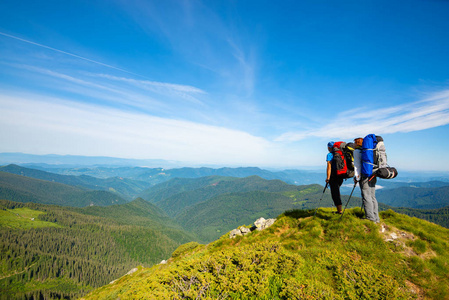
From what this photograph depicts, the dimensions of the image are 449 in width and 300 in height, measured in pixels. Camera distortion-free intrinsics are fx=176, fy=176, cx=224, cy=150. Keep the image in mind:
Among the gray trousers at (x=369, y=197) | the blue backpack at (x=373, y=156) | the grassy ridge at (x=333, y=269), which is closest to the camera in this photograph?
the grassy ridge at (x=333, y=269)

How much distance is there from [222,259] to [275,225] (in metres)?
9.02

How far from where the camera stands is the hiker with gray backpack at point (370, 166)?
35.8 feet

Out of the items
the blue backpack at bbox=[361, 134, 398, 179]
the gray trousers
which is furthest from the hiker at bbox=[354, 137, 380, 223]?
the blue backpack at bbox=[361, 134, 398, 179]

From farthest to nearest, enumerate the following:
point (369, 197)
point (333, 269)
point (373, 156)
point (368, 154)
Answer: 1. point (369, 197)
2. point (373, 156)
3. point (368, 154)
4. point (333, 269)

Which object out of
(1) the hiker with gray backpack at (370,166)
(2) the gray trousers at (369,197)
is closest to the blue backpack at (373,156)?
(1) the hiker with gray backpack at (370,166)

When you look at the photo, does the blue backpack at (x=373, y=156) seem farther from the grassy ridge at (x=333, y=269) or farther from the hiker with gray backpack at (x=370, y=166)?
the grassy ridge at (x=333, y=269)

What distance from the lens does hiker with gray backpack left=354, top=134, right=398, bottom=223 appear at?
35.8ft

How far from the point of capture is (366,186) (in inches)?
440

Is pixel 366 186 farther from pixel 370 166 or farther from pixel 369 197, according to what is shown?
pixel 370 166

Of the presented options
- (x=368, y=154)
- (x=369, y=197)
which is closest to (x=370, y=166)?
(x=368, y=154)

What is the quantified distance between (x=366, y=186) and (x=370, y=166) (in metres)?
1.34

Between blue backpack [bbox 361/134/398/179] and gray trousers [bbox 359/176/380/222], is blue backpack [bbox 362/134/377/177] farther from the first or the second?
gray trousers [bbox 359/176/380/222]

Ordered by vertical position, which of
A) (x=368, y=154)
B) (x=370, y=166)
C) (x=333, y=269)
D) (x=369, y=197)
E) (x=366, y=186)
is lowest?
(x=333, y=269)

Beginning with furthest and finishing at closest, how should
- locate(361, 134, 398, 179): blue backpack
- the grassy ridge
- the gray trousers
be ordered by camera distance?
the gray trousers → locate(361, 134, 398, 179): blue backpack → the grassy ridge
